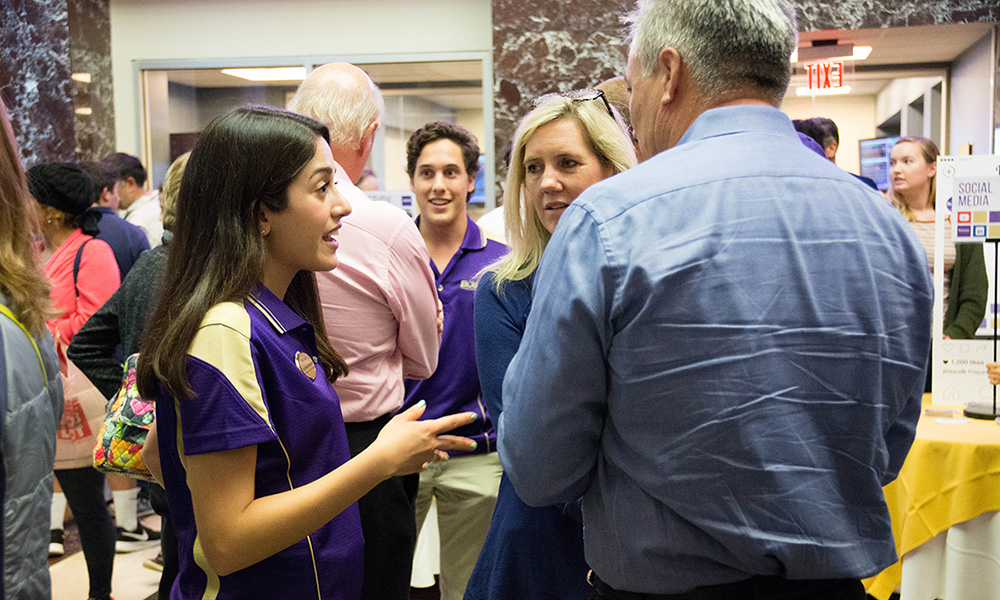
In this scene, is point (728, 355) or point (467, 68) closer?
point (728, 355)

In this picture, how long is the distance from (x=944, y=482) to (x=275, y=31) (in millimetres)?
5878

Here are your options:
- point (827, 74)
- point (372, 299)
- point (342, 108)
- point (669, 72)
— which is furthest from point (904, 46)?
point (669, 72)

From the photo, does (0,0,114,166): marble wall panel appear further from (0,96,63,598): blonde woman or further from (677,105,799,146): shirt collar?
(677,105,799,146): shirt collar

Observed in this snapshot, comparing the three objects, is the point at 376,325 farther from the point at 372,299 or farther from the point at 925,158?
the point at 925,158

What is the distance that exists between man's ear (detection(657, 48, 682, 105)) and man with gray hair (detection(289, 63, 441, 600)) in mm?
1074

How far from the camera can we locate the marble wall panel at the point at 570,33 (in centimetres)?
551

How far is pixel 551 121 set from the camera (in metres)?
1.90

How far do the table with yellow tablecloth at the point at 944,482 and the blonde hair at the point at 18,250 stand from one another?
2.50 metres

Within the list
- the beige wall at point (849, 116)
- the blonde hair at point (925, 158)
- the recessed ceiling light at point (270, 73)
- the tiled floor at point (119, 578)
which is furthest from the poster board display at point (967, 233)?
the beige wall at point (849, 116)

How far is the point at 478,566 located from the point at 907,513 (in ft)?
6.17

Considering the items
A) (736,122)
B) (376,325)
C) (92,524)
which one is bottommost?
(92,524)

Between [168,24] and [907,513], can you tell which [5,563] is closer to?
[907,513]

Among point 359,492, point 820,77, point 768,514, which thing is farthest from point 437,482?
point 820,77

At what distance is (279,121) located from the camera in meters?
1.36
